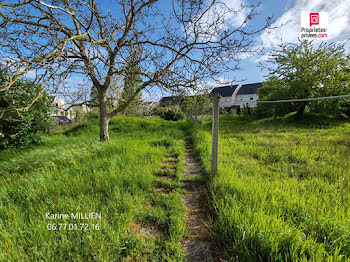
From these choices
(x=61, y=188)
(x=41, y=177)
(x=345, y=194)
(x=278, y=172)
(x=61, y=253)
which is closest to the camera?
(x=61, y=253)

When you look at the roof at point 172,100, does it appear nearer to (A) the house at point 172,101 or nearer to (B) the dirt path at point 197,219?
(A) the house at point 172,101

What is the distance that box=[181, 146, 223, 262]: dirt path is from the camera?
Answer: 4.74 ft

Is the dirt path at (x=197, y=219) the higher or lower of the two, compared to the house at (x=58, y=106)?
lower

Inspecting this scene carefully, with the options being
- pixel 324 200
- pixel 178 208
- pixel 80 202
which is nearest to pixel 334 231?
pixel 324 200

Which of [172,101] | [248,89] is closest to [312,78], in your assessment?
[172,101]

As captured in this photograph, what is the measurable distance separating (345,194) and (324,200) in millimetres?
542

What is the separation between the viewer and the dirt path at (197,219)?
1444 mm

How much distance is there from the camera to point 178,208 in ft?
6.78

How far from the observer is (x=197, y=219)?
1.95 metres

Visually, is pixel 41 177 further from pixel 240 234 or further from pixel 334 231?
pixel 334 231

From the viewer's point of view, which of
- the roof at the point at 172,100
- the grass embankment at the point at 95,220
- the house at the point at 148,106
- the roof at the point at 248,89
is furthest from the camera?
the roof at the point at 248,89

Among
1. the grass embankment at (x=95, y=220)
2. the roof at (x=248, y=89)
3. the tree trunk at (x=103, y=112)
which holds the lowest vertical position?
the grass embankment at (x=95, y=220)

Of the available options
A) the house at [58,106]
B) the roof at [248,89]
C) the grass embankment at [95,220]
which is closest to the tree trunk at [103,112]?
the house at [58,106]

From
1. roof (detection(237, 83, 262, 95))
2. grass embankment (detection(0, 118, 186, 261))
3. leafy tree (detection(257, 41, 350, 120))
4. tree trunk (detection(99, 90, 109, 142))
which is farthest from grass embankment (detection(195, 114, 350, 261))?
roof (detection(237, 83, 262, 95))
